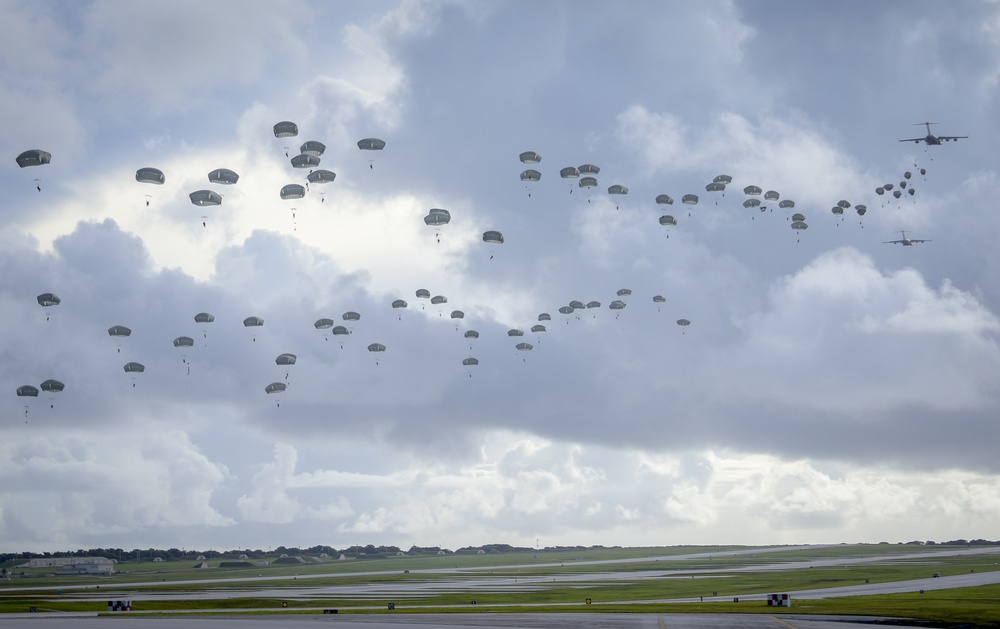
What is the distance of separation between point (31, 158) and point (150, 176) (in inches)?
517

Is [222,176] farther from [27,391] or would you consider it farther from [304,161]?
[27,391]

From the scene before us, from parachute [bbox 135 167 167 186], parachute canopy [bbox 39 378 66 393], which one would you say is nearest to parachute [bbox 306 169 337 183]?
parachute [bbox 135 167 167 186]

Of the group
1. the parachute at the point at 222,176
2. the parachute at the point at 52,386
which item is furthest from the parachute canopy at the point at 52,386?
the parachute at the point at 222,176

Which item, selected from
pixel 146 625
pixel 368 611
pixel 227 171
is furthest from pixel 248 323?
pixel 146 625

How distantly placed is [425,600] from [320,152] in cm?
5543

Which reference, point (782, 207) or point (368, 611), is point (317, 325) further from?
point (782, 207)

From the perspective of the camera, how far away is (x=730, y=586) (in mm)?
139375

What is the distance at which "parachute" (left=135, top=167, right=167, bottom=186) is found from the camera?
11469 centimetres

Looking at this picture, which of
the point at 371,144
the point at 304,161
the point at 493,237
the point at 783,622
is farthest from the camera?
the point at 493,237

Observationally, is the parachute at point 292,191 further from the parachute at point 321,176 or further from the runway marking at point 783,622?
the runway marking at point 783,622

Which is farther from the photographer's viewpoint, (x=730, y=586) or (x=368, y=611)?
(x=730, y=586)

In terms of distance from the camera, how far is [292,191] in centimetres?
12219

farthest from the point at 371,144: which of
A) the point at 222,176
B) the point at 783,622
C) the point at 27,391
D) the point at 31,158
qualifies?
the point at 783,622

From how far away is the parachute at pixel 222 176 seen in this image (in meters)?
118
